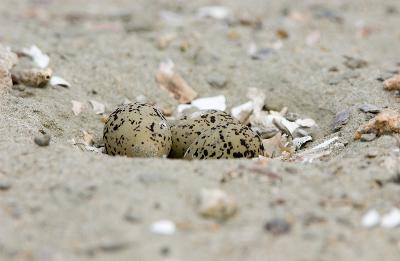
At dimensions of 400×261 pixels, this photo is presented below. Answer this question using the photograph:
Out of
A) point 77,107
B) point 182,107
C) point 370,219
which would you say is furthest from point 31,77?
point 370,219

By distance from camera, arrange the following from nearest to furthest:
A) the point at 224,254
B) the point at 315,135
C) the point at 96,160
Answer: the point at 224,254 < the point at 96,160 < the point at 315,135

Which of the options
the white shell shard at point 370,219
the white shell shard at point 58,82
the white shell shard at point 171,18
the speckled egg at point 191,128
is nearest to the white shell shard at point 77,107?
the white shell shard at point 58,82

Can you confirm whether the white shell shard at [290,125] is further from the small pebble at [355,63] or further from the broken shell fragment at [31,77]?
the broken shell fragment at [31,77]

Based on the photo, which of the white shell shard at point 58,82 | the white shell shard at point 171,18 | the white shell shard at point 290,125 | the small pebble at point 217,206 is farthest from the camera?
the white shell shard at point 171,18

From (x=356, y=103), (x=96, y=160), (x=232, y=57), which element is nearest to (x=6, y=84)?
(x=96, y=160)

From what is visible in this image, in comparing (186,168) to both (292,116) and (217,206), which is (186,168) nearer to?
(217,206)

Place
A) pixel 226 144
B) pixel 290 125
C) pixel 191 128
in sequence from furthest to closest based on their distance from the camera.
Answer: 1. pixel 290 125
2. pixel 191 128
3. pixel 226 144

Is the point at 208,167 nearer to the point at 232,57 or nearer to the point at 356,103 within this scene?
the point at 356,103
